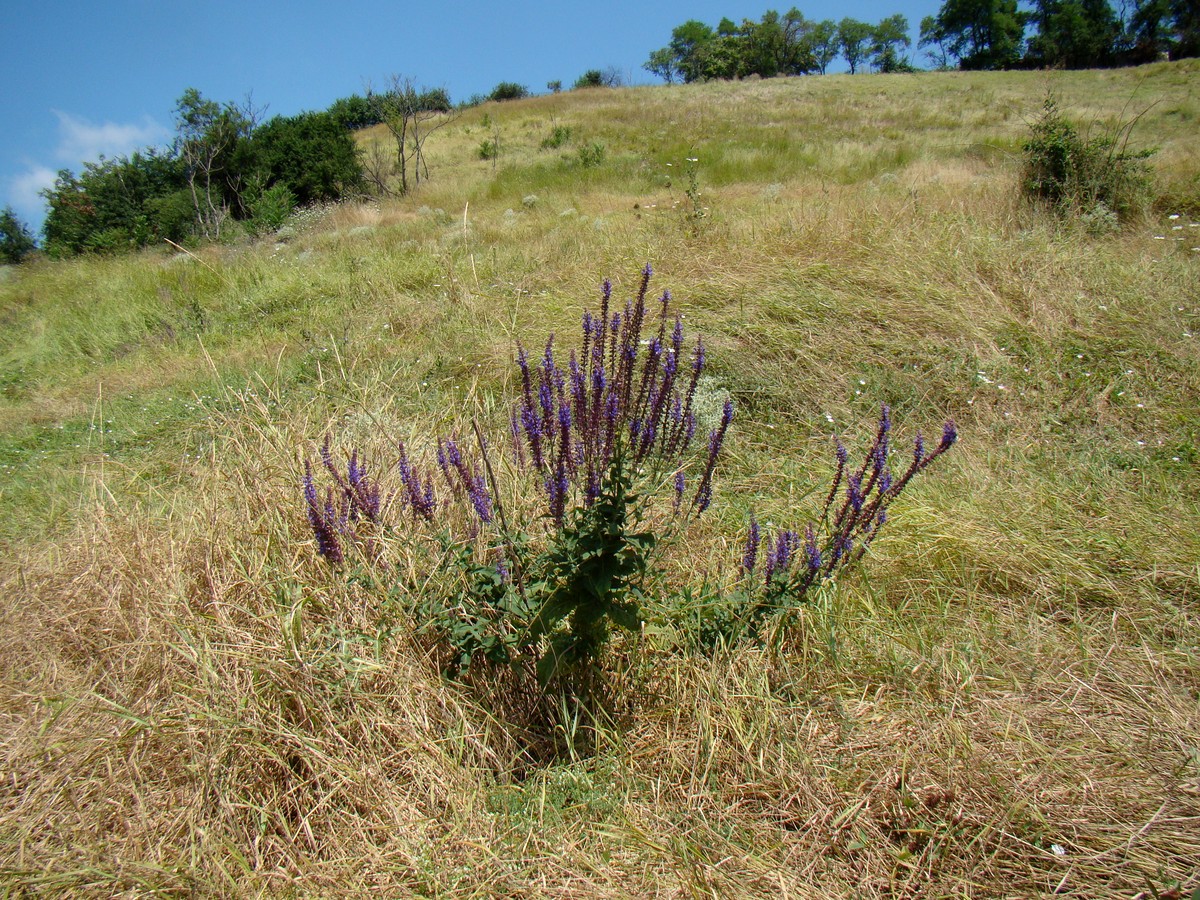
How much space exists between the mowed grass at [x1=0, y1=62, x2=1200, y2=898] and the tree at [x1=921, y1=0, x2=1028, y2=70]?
5173 centimetres

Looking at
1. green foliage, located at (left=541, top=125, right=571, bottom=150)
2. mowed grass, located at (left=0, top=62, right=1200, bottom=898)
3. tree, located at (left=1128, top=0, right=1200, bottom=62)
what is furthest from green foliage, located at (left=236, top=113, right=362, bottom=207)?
tree, located at (left=1128, top=0, right=1200, bottom=62)

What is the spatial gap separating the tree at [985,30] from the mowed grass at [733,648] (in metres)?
51.7

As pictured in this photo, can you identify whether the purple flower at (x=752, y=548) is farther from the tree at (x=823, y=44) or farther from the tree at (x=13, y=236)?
the tree at (x=823, y=44)

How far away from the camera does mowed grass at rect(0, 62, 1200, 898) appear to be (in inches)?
63.4

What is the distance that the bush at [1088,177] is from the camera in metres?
6.07

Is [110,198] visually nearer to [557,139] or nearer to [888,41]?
[557,139]

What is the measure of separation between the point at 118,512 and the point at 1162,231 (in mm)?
8032

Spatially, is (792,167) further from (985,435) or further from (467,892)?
(467,892)

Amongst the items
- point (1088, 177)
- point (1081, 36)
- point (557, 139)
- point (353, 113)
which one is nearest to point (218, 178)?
point (557, 139)

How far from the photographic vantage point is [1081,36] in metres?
36.8

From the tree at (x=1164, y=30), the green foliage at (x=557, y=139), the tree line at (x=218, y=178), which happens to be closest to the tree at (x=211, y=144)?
the tree line at (x=218, y=178)

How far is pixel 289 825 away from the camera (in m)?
1.76

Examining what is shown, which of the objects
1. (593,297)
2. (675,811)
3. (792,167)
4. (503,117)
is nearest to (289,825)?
(675,811)

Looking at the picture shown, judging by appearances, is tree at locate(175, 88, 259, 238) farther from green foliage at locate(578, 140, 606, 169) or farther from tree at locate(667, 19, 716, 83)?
tree at locate(667, 19, 716, 83)
